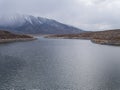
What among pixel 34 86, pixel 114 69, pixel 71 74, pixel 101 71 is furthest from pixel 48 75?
pixel 114 69

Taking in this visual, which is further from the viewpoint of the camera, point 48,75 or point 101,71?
point 101,71

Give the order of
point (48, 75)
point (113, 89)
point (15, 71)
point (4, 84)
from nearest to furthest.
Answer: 1. point (113, 89)
2. point (4, 84)
3. point (48, 75)
4. point (15, 71)

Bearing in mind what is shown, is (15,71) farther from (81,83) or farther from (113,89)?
(113,89)

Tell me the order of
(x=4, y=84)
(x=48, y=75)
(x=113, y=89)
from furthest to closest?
(x=48, y=75) → (x=4, y=84) → (x=113, y=89)

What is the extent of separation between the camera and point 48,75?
50000mm

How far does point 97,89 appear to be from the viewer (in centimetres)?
3947

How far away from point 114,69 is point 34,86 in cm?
2462

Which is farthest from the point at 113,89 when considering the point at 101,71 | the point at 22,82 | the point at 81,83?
the point at 22,82

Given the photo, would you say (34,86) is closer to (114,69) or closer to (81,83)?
(81,83)

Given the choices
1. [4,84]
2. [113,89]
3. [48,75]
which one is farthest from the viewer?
[48,75]

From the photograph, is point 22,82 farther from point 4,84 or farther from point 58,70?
point 58,70

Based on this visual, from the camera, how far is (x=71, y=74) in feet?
168

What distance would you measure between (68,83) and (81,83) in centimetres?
268

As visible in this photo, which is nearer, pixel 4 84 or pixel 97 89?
pixel 97 89
